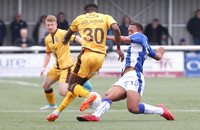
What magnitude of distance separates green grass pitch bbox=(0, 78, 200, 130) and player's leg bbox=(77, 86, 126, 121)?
12cm

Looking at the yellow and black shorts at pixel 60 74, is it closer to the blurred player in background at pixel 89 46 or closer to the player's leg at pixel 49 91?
the player's leg at pixel 49 91

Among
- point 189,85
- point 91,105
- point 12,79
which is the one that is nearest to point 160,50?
point 91,105

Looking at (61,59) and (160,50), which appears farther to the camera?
(61,59)

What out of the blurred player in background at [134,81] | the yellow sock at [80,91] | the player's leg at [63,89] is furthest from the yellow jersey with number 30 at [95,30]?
the player's leg at [63,89]

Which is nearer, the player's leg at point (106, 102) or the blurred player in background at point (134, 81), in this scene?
the player's leg at point (106, 102)

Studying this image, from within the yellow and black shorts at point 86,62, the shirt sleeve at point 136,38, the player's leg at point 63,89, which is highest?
the shirt sleeve at point 136,38

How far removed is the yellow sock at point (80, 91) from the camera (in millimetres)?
8219

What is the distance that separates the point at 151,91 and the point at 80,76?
631 cm

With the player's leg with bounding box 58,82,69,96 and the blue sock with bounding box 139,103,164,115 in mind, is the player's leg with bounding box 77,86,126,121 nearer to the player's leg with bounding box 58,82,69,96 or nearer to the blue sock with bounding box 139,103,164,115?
the blue sock with bounding box 139,103,164,115

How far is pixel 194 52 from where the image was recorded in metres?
21.2

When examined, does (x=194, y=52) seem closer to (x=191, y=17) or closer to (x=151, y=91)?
(x=191, y=17)

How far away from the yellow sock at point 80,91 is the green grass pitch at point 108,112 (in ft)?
1.41

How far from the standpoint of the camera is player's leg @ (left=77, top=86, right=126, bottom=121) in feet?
26.4

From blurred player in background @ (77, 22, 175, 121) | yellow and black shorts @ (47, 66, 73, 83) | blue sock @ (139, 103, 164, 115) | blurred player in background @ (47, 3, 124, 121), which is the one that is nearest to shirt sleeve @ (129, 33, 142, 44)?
blurred player in background @ (77, 22, 175, 121)
